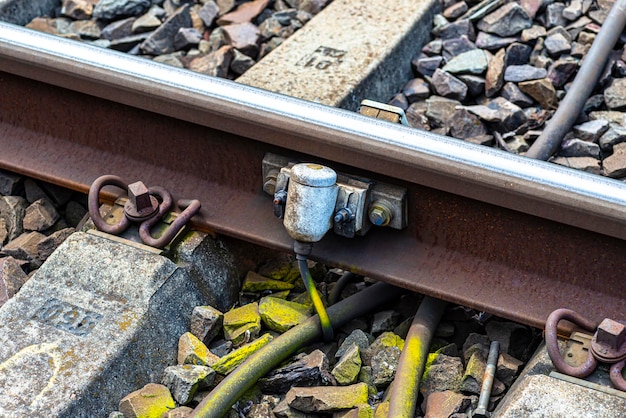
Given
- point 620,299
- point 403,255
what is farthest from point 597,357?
point 403,255

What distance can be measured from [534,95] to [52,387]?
8.24 feet

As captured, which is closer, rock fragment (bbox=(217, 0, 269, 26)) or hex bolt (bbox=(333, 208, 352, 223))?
hex bolt (bbox=(333, 208, 352, 223))

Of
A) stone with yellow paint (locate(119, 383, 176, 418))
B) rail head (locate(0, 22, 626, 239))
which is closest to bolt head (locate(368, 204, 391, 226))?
rail head (locate(0, 22, 626, 239))

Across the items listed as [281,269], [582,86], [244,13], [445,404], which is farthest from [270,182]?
[244,13]

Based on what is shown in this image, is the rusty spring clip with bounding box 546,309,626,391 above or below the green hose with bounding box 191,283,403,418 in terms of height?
above

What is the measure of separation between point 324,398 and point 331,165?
831mm

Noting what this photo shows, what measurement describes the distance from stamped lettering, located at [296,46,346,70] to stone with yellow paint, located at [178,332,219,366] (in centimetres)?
167

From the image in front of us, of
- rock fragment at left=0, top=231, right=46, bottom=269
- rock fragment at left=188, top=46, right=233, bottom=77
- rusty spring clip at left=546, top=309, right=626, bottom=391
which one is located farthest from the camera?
rock fragment at left=188, top=46, right=233, bottom=77

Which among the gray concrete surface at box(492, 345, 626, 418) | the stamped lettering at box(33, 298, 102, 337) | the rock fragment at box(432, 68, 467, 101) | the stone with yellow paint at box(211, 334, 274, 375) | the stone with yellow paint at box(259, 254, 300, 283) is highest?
→ the gray concrete surface at box(492, 345, 626, 418)

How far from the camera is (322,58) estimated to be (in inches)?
185

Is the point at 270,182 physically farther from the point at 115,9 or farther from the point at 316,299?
the point at 115,9

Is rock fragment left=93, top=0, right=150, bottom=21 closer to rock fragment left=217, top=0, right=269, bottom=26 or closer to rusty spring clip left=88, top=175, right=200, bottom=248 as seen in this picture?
rock fragment left=217, top=0, right=269, bottom=26

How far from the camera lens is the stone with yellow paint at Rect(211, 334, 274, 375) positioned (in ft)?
10.6

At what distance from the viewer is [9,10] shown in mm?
5277
